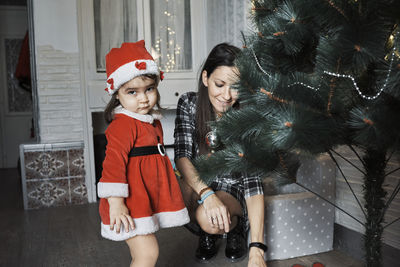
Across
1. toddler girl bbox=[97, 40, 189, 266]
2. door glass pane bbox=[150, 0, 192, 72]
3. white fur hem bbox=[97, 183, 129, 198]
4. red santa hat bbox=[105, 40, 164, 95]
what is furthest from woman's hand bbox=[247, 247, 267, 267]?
door glass pane bbox=[150, 0, 192, 72]

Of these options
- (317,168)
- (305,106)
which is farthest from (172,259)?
(305,106)

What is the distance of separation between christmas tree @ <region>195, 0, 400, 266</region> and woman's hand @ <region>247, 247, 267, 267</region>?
38 cm

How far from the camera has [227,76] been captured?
4.57 feet

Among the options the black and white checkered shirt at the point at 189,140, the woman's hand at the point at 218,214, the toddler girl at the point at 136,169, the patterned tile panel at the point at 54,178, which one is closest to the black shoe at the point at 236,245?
the black and white checkered shirt at the point at 189,140

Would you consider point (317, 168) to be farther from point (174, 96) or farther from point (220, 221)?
point (174, 96)

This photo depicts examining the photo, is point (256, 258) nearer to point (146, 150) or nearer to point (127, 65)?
point (146, 150)

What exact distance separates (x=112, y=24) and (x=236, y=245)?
2.06 metres

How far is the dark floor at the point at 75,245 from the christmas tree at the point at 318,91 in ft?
2.40

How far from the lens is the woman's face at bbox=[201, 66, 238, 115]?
4.61 ft

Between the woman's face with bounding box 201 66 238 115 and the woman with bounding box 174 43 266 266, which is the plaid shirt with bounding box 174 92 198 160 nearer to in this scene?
the woman with bounding box 174 43 266 266

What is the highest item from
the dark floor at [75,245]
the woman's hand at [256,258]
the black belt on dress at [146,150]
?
the black belt on dress at [146,150]

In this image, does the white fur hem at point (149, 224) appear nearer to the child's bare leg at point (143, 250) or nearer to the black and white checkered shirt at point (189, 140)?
the child's bare leg at point (143, 250)

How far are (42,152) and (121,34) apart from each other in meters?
1.10

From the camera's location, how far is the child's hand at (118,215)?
104 cm
